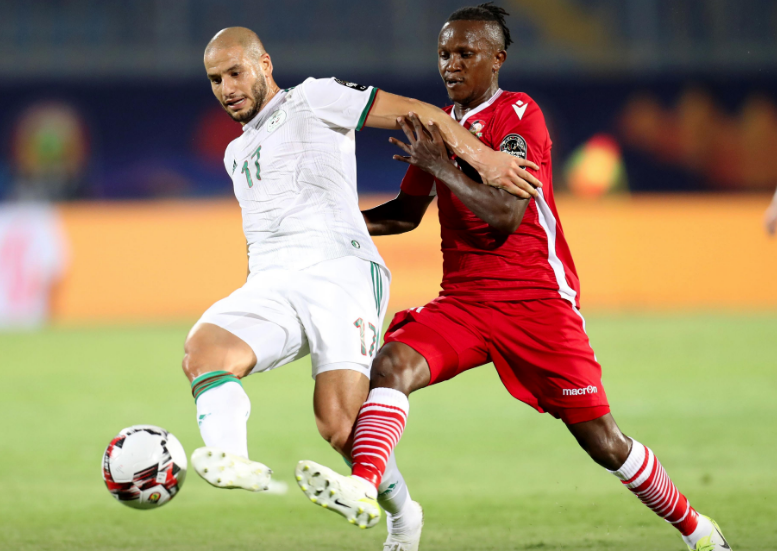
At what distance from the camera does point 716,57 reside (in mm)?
20781

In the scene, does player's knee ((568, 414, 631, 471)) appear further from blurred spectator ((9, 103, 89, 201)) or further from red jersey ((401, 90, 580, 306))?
blurred spectator ((9, 103, 89, 201))

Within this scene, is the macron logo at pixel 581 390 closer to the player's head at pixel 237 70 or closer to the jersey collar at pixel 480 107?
the jersey collar at pixel 480 107

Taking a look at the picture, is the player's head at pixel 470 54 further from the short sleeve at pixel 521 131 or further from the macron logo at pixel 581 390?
the macron logo at pixel 581 390

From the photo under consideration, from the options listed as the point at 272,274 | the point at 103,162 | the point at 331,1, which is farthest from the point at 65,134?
the point at 272,274

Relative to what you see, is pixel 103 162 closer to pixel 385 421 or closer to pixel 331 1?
pixel 331 1

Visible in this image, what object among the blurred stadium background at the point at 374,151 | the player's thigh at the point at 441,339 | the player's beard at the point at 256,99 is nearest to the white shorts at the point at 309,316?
the player's thigh at the point at 441,339

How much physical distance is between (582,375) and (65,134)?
16.8 metres

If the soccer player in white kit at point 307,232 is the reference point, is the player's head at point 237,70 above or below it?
above

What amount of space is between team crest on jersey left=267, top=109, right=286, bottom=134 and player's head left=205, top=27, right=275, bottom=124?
0.10 meters

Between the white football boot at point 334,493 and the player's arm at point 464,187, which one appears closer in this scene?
the white football boot at point 334,493

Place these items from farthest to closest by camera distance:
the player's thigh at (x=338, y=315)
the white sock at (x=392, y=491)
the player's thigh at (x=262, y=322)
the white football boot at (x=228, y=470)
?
the white sock at (x=392, y=491), the player's thigh at (x=338, y=315), the player's thigh at (x=262, y=322), the white football boot at (x=228, y=470)

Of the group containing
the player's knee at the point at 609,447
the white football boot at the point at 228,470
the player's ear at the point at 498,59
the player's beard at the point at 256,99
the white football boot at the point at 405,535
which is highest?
the player's ear at the point at 498,59

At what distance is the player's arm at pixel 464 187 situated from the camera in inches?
170

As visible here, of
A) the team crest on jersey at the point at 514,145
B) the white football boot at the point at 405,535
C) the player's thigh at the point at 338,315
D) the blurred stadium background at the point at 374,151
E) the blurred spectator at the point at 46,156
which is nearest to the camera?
the player's thigh at the point at 338,315
